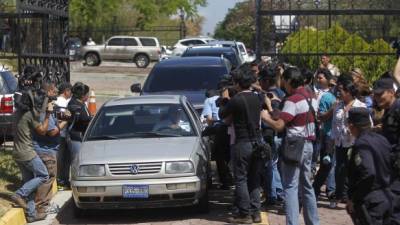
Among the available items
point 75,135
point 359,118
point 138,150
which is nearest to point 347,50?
point 75,135

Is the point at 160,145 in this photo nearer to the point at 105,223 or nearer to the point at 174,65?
the point at 105,223

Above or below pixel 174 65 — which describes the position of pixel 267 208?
below

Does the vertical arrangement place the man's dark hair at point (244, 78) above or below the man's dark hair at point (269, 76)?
above

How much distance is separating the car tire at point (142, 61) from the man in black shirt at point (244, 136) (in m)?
36.2

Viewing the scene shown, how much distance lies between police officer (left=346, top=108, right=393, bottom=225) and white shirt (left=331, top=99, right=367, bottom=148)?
12.6 ft

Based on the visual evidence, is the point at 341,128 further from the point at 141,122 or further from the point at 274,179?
the point at 141,122

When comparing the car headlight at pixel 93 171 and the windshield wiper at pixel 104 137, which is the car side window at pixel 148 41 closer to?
the windshield wiper at pixel 104 137

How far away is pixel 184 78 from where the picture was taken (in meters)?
16.0

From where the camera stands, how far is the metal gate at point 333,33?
1436 cm

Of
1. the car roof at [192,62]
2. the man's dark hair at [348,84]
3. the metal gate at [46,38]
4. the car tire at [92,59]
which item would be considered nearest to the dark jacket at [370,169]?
the man's dark hair at [348,84]

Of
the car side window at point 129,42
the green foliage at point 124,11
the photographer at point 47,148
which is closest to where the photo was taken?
the photographer at point 47,148

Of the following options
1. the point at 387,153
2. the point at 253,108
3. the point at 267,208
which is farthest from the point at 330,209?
the point at 387,153

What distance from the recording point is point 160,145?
10414mm

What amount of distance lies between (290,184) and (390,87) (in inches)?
69.5
